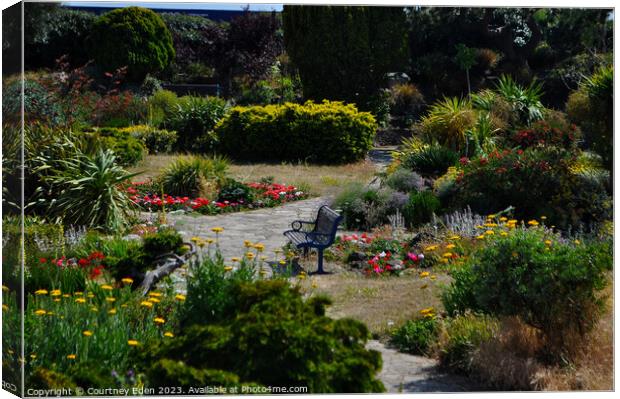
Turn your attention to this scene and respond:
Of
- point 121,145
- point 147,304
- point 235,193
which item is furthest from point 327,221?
point 121,145

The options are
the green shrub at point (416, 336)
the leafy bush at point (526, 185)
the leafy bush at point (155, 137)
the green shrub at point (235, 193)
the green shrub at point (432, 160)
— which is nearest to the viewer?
the green shrub at point (416, 336)

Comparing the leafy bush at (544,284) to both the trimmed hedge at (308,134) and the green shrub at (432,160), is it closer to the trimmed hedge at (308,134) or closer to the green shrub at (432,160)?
the trimmed hedge at (308,134)

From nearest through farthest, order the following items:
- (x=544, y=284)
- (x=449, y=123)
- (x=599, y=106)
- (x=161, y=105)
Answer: (x=544, y=284) < (x=599, y=106) < (x=449, y=123) < (x=161, y=105)

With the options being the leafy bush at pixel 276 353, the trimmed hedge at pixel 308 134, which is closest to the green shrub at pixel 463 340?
the leafy bush at pixel 276 353

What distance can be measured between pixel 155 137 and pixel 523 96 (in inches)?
238

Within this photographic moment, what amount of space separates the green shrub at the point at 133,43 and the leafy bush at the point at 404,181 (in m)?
3.49

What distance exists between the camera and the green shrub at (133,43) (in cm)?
1132

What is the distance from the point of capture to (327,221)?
10.1 metres

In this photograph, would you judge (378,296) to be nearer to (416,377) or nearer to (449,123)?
(416,377)

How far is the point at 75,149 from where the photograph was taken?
1168 cm

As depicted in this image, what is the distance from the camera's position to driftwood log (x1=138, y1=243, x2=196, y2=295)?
855 centimetres

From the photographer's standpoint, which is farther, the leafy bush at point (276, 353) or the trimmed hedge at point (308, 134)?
the trimmed hedge at point (308, 134)

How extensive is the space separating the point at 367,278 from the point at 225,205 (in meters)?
3.26

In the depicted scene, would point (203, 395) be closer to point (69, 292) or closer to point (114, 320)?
point (114, 320)
